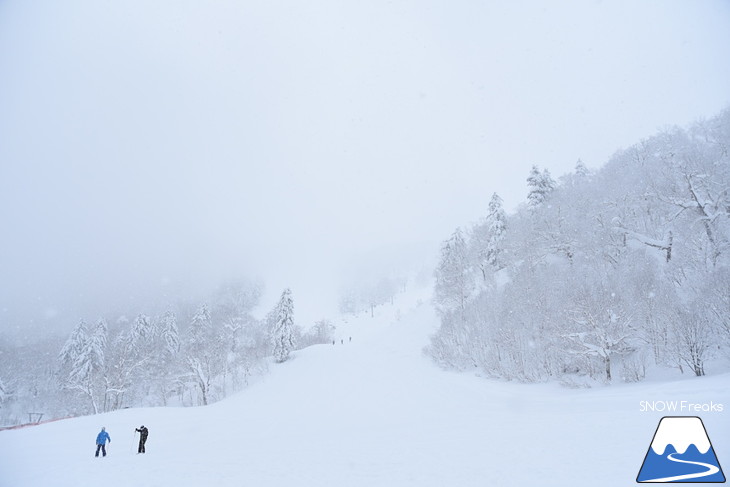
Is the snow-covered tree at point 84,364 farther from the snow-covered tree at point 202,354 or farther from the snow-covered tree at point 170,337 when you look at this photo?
the snow-covered tree at point 202,354

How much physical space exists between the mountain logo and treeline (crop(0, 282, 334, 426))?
154ft

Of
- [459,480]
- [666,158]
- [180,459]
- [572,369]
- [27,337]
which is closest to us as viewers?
[459,480]

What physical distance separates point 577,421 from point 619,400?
374 centimetres

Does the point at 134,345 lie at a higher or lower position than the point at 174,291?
lower

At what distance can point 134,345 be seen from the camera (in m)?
58.8

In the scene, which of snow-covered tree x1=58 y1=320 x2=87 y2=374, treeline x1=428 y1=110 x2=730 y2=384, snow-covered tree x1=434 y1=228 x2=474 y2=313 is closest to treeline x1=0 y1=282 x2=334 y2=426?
snow-covered tree x1=58 y1=320 x2=87 y2=374

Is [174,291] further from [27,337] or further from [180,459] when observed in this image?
[180,459]

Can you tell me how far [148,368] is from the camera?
5522 cm

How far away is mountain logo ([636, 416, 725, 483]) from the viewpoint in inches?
294

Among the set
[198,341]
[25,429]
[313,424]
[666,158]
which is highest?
[666,158]

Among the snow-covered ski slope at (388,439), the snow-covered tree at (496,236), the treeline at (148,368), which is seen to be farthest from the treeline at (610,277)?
the treeline at (148,368)

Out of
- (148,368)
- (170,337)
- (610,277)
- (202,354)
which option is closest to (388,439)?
(610,277)

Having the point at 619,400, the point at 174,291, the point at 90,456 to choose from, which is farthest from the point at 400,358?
the point at 174,291

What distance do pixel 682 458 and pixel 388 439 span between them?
12.0 m
